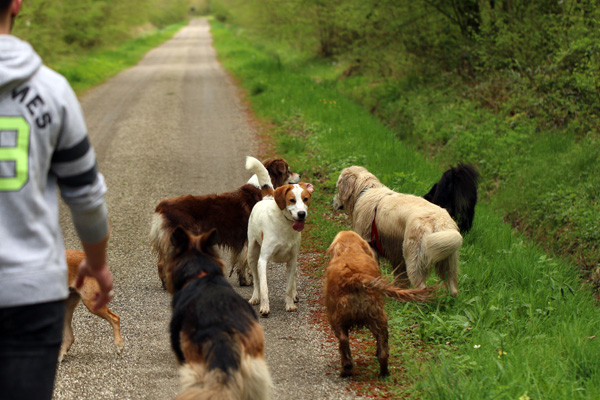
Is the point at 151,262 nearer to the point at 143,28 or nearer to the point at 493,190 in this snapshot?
the point at 493,190

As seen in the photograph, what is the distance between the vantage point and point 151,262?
7262mm

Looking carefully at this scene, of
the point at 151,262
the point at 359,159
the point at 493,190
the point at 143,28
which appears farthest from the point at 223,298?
the point at 143,28

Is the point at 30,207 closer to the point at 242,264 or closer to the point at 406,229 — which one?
the point at 406,229

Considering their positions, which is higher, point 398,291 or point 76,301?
point 398,291

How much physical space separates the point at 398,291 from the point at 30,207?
3.07m

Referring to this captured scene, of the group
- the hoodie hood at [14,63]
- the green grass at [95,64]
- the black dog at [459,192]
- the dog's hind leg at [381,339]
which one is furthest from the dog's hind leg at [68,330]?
the green grass at [95,64]

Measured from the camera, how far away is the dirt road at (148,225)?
452cm

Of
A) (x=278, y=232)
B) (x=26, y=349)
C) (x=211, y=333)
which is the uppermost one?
(x=26, y=349)

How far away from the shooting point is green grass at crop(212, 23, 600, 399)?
13.3ft

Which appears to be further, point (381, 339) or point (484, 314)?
point (484, 314)

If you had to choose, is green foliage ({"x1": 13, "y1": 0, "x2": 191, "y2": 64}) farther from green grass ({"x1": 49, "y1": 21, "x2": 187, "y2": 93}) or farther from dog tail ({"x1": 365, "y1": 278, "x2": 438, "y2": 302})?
dog tail ({"x1": 365, "y1": 278, "x2": 438, "y2": 302})

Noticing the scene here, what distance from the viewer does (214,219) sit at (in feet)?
21.3

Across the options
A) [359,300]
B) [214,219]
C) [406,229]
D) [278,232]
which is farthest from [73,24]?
[359,300]

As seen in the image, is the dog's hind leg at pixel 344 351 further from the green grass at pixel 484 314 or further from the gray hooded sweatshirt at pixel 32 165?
the gray hooded sweatshirt at pixel 32 165
